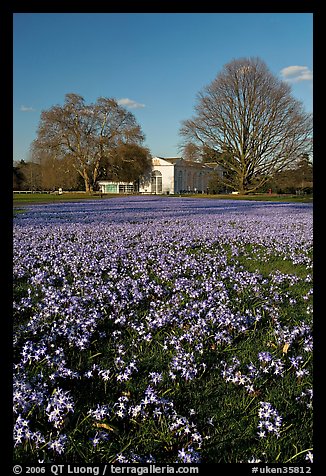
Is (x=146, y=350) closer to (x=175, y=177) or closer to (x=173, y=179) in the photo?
(x=173, y=179)

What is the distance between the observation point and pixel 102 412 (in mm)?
1977

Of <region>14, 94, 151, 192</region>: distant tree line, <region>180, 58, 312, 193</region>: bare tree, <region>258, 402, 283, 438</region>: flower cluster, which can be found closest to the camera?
<region>258, 402, 283, 438</region>: flower cluster

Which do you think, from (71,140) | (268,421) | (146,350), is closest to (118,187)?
(71,140)

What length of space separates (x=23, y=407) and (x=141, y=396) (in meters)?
0.75

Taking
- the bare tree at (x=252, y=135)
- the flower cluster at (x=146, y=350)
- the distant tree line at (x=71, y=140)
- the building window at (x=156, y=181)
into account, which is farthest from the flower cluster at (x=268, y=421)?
the building window at (x=156, y=181)

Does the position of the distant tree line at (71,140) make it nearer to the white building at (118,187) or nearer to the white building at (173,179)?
the white building at (118,187)

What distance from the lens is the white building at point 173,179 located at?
42844 mm

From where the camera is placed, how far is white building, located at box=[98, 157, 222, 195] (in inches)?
1687

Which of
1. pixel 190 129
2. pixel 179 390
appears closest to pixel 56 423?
pixel 179 390

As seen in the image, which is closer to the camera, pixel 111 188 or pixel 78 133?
pixel 78 133

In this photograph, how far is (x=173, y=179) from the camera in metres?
47.7

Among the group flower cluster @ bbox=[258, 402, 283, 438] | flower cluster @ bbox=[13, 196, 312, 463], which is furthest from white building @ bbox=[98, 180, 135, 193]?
flower cluster @ bbox=[258, 402, 283, 438]

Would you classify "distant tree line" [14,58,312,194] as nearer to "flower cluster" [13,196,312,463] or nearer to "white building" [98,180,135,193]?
"white building" [98,180,135,193]
